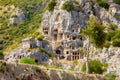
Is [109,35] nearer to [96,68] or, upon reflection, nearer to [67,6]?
[67,6]

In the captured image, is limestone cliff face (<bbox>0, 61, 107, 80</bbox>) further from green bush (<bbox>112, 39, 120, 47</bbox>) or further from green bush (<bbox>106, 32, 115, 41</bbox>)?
green bush (<bbox>106, 32, 115, 41</bbox>)

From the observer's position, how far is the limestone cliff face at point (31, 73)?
3541 centimetres

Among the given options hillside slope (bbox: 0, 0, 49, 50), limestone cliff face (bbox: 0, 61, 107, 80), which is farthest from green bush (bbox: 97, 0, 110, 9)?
limestone cliff face (bbox: 0, 61, 107, 80)

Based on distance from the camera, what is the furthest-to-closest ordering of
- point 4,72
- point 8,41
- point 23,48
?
1. point 8,41
2. point 23,48
3. point 4,72

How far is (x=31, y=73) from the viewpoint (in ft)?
123

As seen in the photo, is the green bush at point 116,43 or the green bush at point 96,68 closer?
the green bush at point 96,68

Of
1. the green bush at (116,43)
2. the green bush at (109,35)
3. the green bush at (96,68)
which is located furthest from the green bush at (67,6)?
the green bush at (96,68)

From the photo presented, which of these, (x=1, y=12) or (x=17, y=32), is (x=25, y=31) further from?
(x=1, y=12)

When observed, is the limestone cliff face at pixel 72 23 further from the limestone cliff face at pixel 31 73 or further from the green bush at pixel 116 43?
the limestone cliff face at pixel 31 73

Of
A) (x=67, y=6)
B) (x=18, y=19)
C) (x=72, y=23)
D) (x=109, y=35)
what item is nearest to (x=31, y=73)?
(x=109, y=35)

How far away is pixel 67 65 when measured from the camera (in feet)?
358

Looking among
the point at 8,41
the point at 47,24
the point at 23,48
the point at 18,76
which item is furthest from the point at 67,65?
the point at 18,76

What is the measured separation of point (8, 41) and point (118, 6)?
54.2m

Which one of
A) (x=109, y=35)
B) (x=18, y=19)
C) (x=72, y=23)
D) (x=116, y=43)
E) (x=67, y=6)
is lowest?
(x=18, y=19)
